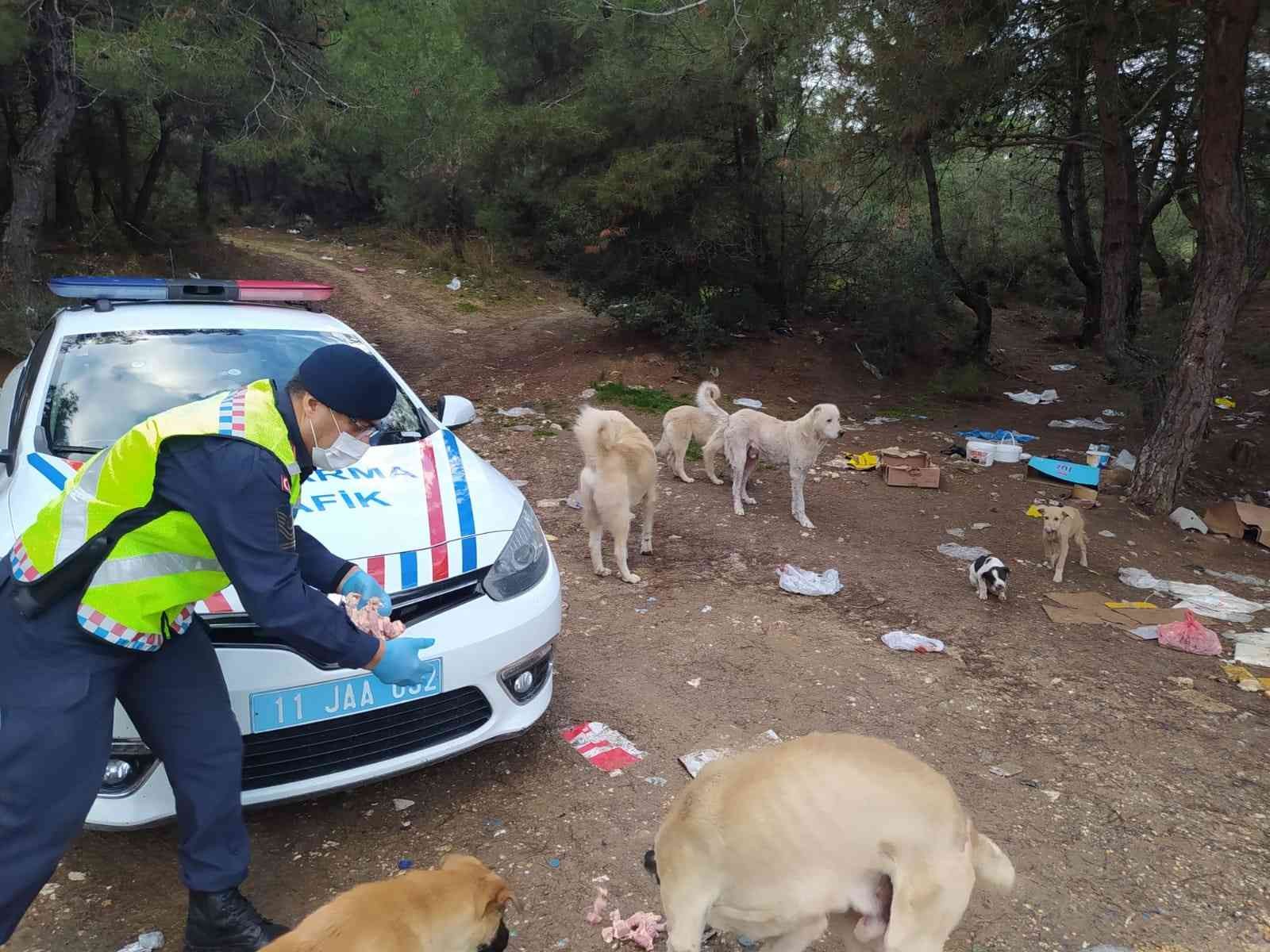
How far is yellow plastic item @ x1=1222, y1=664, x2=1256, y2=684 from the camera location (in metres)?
4.62

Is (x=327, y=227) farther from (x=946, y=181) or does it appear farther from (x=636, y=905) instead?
(x=636, y=905)

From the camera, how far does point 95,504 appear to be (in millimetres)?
2035

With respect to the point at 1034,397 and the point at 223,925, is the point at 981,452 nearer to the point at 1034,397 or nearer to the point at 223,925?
the point at 1034,397

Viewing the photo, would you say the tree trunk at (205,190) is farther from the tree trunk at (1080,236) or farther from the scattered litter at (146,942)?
the scattered litter at (146,942)

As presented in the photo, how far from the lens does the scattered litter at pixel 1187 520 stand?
751 cm

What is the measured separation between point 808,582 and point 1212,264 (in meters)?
5.11

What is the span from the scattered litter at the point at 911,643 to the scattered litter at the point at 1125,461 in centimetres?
539

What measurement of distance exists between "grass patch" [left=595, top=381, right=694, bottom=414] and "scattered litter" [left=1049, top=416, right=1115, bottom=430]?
513 centimetres

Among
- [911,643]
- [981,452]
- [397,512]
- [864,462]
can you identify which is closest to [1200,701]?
[911,643]

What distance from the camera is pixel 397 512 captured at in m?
3.13

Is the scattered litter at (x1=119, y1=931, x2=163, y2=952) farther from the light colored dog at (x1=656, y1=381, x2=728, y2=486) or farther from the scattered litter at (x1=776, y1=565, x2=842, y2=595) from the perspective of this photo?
the light colored dog at (x1=656, y1=381, x2=728, y2=486)

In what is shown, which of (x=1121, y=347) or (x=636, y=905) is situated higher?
(x=1121, y=347)

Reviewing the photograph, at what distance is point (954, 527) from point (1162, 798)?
13.1 feet

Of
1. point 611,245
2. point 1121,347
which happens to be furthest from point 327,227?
point 1121,347
